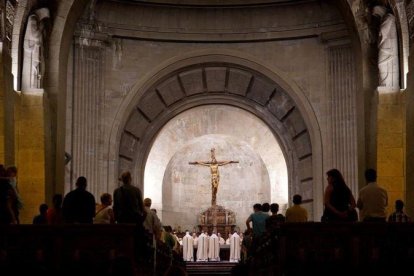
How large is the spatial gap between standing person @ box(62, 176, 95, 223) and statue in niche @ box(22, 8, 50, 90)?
4590mm

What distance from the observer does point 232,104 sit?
22.6 metres

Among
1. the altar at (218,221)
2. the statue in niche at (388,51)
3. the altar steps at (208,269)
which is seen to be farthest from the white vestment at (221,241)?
the statue in niche at (388,51)

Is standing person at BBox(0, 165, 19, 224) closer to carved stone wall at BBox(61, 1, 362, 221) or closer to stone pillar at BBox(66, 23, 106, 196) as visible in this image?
stone pillar at BBox(66, 23, 106, 196)

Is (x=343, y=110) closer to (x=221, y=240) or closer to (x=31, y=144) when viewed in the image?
(x=31, y=144)

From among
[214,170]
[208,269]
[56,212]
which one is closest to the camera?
[56,212]

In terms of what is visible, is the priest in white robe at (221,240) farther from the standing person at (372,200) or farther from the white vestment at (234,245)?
the standing person at (372,200)

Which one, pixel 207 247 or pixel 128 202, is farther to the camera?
pixel 207 247

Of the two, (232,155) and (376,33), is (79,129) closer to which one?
(376,33)

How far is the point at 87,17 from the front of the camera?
1977 centimetres

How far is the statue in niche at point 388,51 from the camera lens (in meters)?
14.3

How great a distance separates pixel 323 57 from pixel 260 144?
26.8 ft

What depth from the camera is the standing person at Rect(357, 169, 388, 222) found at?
33.3ft

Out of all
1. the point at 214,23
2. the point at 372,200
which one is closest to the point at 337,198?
the point at 372,200

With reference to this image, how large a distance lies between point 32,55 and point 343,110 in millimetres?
8607
